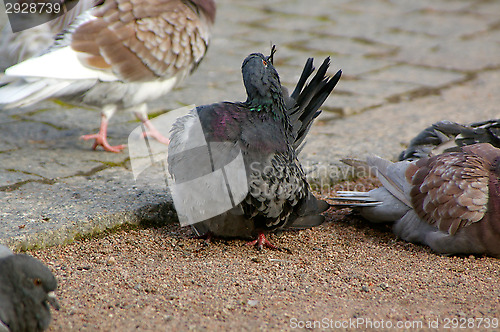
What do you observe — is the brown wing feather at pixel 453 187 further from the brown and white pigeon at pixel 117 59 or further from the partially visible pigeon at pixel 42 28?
the partially visible pigeon at pixel 42 28

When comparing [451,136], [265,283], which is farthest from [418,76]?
[265,283]

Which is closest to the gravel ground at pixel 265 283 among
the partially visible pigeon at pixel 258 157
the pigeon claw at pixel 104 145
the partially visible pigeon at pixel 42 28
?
the partially visible pigeon at pixel 258 157

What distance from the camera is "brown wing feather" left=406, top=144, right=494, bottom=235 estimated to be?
294cm

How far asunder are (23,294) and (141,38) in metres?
2.38

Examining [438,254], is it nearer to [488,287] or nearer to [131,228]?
[488,287]

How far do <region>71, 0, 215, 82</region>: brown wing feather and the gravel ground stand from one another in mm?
1331

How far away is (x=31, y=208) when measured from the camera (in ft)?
10.4

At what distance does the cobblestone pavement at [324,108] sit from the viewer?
3293 mm

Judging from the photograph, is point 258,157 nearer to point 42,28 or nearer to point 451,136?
point 451,136

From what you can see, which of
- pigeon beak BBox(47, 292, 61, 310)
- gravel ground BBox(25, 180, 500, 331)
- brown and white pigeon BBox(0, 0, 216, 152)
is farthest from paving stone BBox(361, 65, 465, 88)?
pigeon beak BBox(47, 292, 61, 310)

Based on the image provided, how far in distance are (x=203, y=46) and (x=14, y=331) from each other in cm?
284

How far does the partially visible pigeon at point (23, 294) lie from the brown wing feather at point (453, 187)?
6.37ft

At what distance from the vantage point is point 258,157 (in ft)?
9.44

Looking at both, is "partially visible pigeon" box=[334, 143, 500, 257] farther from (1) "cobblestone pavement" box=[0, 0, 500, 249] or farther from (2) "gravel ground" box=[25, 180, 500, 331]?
(1) "cobblestone pavement" box=[0, 0, 500, 249]
